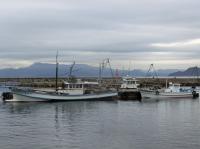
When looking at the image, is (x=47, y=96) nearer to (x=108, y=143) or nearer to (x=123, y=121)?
(x=123, y=121)

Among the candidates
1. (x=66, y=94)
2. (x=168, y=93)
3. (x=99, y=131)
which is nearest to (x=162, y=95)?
(x=168, y=93)

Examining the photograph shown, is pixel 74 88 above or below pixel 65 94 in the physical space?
above

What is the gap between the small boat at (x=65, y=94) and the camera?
254 ft

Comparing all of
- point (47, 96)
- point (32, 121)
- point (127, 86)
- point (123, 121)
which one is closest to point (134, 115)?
point (123, 121)

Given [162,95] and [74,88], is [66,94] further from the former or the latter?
[162,95]

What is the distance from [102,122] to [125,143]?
43.1 feet

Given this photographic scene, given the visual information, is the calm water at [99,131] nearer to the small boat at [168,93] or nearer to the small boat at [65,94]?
the small boat at [65,94]

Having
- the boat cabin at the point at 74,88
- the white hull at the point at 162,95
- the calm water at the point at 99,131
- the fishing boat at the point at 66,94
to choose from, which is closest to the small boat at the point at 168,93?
the white hull at the point at 162,95

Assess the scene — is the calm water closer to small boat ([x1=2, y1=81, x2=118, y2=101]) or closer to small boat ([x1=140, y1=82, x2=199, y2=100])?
small boat ([x1=2, y1=81, x2=118, y2=101])

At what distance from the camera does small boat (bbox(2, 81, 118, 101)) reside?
254 feet

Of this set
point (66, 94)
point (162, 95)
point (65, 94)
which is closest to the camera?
Answer: point (65, 94)

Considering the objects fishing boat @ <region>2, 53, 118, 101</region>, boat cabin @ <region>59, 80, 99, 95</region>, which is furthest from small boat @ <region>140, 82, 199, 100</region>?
boat cabin @ <region>59, 80, 99, 95</region>

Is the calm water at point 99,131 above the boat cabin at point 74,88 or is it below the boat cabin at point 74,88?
below

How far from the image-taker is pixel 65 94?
78.5 m
